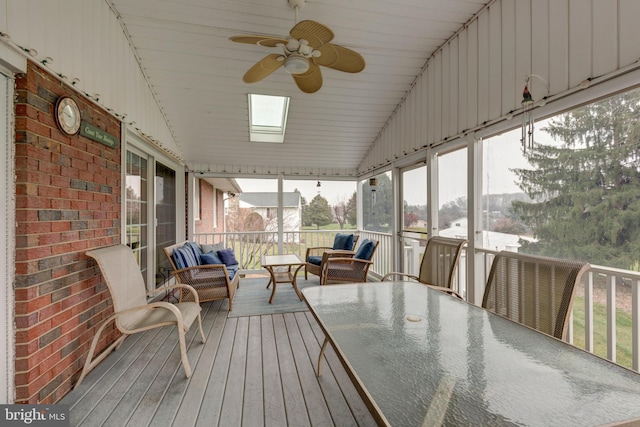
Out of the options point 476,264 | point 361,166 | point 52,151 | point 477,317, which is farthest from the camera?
point 361,166

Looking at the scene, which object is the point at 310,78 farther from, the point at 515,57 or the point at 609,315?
the point at 609,315

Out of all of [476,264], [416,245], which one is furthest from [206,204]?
[476,264]

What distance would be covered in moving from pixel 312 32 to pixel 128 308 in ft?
8.52

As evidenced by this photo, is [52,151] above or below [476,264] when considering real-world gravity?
above

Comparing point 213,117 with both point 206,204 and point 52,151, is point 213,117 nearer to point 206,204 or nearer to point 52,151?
point 52,151

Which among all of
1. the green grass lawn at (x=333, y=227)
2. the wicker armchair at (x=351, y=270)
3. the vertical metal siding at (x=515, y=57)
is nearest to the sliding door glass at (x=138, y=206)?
the wicker armchair at (x=351, y=270)

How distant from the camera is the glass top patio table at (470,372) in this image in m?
0.79

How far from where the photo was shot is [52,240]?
74.7 inches

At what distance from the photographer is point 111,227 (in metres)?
2.69

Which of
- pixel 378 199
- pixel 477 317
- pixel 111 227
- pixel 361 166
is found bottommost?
pixel 477 317

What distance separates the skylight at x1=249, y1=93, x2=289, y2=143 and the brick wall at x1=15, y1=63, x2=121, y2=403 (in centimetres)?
269

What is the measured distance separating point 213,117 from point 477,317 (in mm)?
4431

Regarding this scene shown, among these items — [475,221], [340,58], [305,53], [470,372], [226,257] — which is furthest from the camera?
[226,257]

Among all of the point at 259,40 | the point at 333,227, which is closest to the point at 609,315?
the point at 259,40
